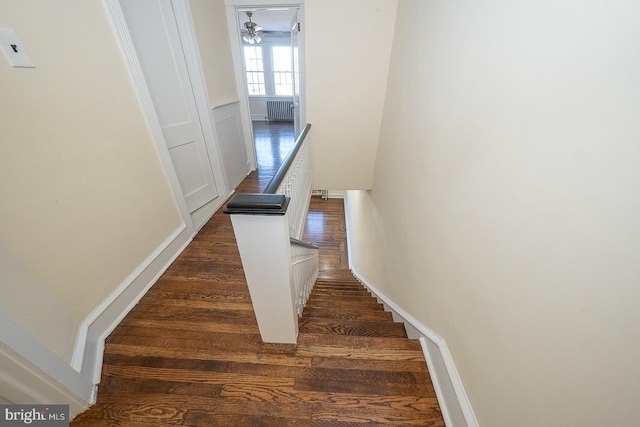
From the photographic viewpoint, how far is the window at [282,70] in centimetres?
741

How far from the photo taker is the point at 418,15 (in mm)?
1678

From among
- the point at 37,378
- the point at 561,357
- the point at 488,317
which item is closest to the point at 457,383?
the point at 488,317

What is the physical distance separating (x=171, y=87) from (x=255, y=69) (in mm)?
6835

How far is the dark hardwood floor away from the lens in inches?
37.7

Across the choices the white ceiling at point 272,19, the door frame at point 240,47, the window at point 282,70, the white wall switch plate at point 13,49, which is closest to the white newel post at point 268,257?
the white wall switch plate at point 13,49

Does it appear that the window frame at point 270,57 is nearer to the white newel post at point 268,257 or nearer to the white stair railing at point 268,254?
the white stair railing at point 268,254

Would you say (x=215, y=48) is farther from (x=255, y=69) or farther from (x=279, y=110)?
(x=255, y=69)

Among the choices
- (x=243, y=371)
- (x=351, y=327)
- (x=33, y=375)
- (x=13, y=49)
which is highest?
(x=13, y=49)

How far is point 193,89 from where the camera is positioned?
2264 mm

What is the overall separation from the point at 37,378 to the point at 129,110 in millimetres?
1458

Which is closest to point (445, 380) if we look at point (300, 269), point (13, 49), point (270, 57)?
point (300, 269)

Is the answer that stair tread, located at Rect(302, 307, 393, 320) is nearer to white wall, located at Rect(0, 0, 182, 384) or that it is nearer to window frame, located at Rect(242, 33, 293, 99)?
white wall, located at Rect(0, 0, 182, 384)

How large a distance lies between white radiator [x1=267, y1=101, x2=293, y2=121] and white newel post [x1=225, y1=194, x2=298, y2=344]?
8.12 metres

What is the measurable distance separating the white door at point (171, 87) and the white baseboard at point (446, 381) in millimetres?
2476
